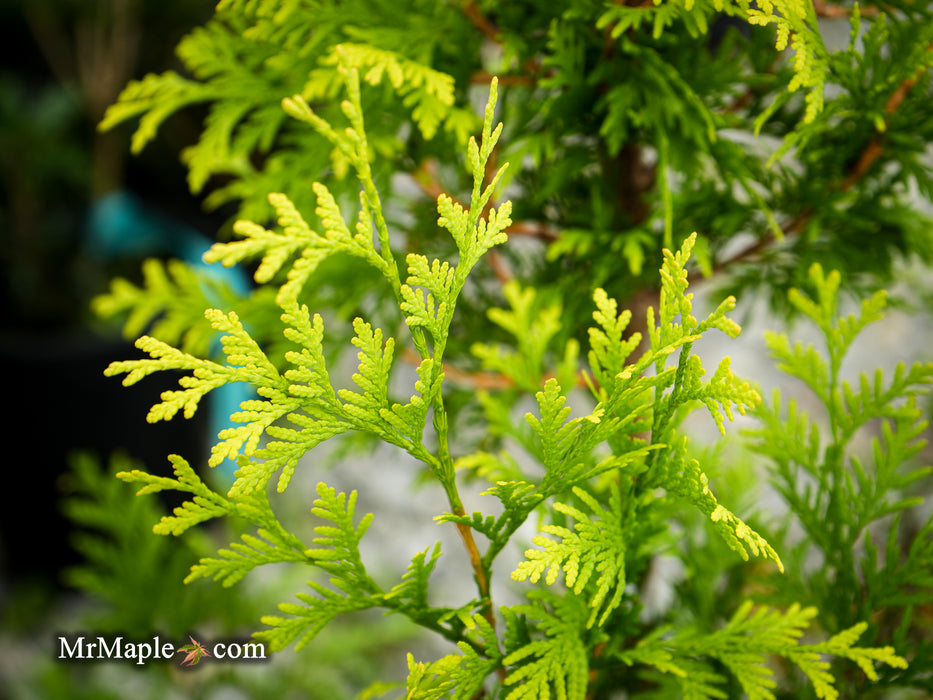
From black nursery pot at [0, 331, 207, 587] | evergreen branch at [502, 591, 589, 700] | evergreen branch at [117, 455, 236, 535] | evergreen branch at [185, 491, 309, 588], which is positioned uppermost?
evergreen branch at [117, 455, 236, 535]

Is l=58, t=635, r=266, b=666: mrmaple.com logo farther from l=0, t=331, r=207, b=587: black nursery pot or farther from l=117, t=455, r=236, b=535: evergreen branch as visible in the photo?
l=0, t=331, r=207, b=587: black nursery pot

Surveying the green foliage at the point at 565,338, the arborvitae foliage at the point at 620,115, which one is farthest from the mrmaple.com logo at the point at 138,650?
the arborvitae foliage at the point at 620,115

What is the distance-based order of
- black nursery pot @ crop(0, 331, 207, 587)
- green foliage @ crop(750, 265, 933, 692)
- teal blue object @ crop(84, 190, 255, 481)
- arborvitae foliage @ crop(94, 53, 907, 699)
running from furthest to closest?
teal blue object @ crop(84, 190, 255, 481) → black nursery pot @ crop(0, 331, 207, 587) → green foliage @ crop(750, 265, 933, 692) → arborvitae foliage @ crop(94, 53, 907, 699)

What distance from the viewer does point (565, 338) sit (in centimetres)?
85

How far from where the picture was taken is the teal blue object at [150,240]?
217 cm

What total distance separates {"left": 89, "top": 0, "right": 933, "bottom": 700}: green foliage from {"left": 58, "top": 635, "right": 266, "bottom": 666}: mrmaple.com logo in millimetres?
81

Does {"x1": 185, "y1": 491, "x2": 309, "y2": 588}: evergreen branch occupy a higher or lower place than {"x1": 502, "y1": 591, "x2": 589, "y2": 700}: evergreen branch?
higher

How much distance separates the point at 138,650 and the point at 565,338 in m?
0.66

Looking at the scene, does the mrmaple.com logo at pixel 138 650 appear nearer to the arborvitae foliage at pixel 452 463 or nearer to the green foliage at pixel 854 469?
the arborvitae foliage at pixel 452 463

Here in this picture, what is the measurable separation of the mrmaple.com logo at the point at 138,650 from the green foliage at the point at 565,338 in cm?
8

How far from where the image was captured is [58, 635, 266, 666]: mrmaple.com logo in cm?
81

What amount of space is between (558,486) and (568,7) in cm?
46

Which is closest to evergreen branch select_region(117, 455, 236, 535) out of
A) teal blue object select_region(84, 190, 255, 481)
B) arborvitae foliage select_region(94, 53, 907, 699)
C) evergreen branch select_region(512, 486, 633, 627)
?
arborvitae foliage select_region(94, 53, 907, 699)

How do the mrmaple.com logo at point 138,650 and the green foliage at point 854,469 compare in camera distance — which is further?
the mrmaple.com logo at point 138,650
